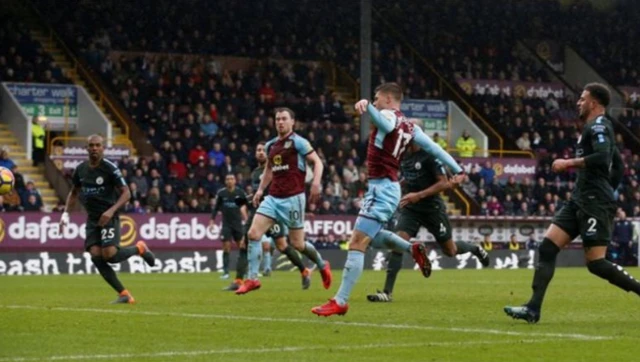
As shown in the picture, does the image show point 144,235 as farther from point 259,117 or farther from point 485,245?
point 485,245

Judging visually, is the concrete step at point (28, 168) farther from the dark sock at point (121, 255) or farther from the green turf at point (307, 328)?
the dark sock at point (121, 255)

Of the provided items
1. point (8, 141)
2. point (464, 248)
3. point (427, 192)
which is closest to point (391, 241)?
point (427, 192)

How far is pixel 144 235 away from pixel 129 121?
6500 mm

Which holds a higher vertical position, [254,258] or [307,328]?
[254,258]

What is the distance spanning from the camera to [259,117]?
42.8 metres

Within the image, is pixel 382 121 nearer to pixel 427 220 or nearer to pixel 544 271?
pixel 544 271

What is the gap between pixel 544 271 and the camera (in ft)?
41.7

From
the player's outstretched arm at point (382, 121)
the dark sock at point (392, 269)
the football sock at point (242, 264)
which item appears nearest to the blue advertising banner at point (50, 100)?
the football sock at point (242, 264)

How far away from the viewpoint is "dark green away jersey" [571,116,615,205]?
1231cm

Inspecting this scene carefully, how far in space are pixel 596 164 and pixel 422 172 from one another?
5348mm

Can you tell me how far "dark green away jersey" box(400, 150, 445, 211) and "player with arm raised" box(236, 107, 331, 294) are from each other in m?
1.22

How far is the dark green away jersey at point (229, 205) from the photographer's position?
27.8 meters

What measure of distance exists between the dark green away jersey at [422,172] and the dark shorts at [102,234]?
379 centimetres

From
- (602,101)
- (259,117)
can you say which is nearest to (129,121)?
(259,117)
